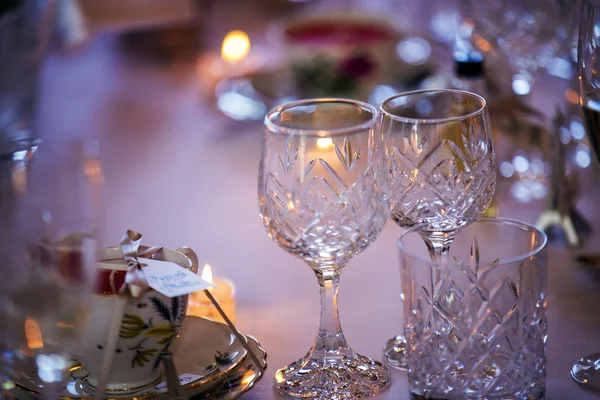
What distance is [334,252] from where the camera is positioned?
0.66 m

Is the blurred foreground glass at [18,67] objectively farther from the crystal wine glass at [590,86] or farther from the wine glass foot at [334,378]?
the crystal wine glass at [590,86]

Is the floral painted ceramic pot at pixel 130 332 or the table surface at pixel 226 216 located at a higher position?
the floral painted ceramic pot at pixel 130 332

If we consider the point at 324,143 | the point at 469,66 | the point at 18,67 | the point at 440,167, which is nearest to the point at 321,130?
the point at 324,143

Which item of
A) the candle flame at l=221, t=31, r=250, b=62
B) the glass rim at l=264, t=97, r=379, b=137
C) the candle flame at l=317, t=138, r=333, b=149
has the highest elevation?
the glass rim at l=264, t=97, r=379, b=137

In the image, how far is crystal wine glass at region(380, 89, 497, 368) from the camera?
667mm

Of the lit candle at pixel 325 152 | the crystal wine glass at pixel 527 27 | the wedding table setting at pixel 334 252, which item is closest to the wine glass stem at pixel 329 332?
the wedding table setting at pixel 334 252

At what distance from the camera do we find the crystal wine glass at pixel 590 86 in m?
0.69

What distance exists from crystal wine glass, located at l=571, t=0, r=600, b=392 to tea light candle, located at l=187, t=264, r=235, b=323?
0.32m

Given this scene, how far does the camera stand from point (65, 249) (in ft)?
1.87

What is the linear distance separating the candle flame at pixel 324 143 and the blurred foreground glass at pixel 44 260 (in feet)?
0.60

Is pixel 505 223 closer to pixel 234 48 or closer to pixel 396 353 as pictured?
pixel 396 353

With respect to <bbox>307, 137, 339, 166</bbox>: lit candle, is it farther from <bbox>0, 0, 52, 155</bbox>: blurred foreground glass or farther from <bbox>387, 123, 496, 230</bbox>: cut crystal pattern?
<bbox>0, 0, 52, 155</bbox>: blurred foreground glass

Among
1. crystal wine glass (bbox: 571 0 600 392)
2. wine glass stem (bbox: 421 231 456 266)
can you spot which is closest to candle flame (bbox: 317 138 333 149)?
wine glass stem (bbox: 421 231 456 266)

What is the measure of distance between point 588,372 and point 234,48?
3.22ft
